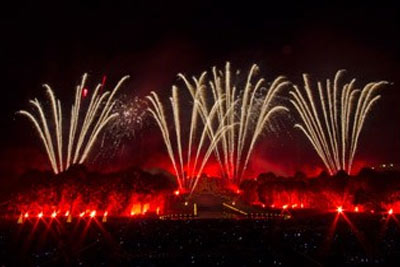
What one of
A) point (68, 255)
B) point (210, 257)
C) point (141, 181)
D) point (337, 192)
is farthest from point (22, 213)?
point (337, 192)

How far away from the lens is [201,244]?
1665 inches

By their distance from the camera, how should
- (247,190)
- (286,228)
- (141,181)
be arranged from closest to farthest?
(286,228), (141,181), (247,190)

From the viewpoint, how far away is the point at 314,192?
81938mm

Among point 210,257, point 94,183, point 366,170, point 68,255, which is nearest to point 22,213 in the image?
point 94,183

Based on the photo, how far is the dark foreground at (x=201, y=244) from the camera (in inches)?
1380

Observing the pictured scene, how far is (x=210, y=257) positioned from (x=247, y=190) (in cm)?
6052

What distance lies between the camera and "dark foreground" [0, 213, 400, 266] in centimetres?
3506

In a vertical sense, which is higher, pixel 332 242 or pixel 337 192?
pixel 337 192

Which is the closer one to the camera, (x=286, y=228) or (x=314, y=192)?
(x=286, y=228)

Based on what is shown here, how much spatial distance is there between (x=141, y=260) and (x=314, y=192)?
5104 centimetres

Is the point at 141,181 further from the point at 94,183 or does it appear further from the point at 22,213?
the point at 22,213

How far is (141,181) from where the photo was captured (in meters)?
77.4

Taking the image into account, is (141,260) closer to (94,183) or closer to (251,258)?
(251,258)

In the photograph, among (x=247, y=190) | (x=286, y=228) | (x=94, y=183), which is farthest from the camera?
(x=247, y=190)
